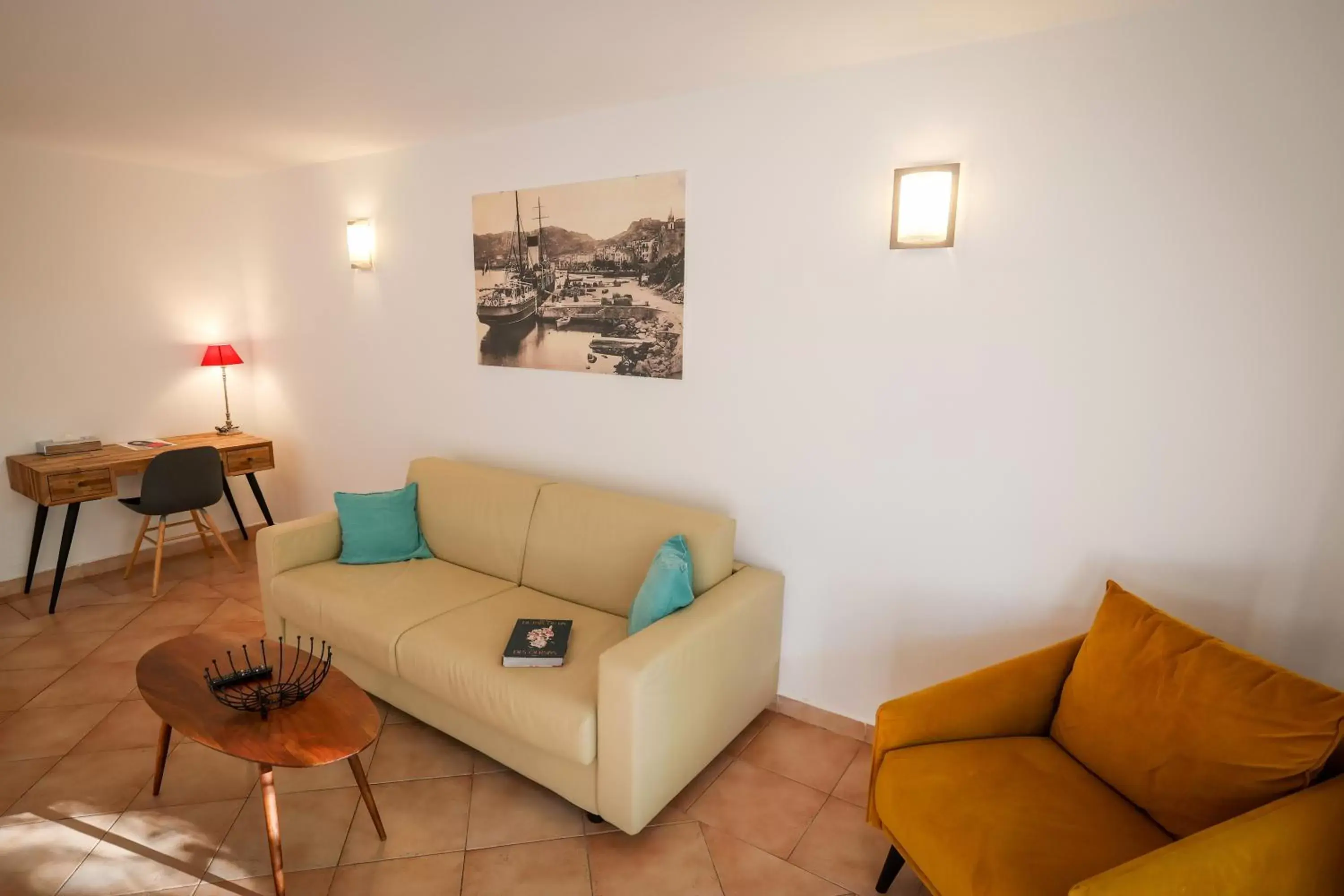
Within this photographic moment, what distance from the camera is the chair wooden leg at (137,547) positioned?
153 inches

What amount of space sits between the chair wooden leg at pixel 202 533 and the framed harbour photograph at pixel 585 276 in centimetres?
222

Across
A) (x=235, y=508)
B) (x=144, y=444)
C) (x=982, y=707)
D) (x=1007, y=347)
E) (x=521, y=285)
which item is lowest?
(x=235, y=508)

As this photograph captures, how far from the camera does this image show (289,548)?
293cm

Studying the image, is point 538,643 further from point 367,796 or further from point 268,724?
point 268,724

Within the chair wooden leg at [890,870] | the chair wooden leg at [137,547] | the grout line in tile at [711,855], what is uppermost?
the chair wooden leg at [137,547]

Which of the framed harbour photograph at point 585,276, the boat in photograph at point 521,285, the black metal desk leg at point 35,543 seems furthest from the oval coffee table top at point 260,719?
the black metal desk leg at point 35,543

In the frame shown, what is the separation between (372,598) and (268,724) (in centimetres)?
79

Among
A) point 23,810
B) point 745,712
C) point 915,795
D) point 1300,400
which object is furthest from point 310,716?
point 1300,400

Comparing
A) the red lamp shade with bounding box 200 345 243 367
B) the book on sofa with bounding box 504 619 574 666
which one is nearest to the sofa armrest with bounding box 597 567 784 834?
the book on sofa with bounding box 504 619 574 666

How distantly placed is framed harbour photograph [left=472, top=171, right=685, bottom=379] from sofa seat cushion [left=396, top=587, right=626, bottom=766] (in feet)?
3.39

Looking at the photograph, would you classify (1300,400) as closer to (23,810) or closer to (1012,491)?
(1012,491)

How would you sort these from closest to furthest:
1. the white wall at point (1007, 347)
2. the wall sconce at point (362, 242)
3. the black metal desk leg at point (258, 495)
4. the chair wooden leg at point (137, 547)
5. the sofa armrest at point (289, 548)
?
the white wall at point (1007, 347) → the sofa armrest at point (289, 548) → the wall sconce at point (362, 242) → the chair wooden leg at point (137, 547) → the black metal desk leg at point (258, 495)

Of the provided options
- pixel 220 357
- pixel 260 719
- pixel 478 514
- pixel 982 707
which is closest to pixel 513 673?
pixel 260 719

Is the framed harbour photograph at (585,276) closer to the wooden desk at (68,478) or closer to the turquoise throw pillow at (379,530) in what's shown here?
the turquoise throw pillow at (379,530)
